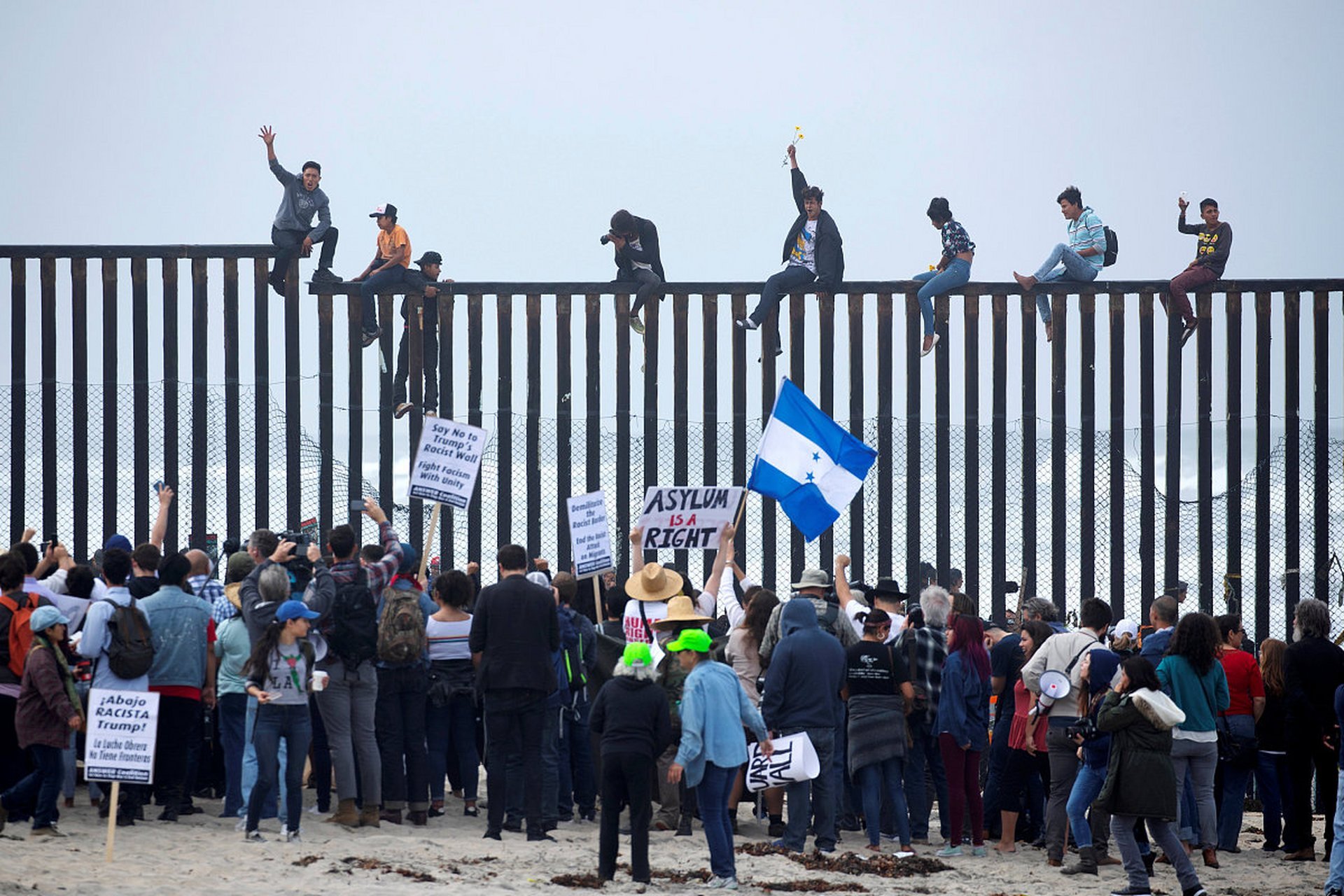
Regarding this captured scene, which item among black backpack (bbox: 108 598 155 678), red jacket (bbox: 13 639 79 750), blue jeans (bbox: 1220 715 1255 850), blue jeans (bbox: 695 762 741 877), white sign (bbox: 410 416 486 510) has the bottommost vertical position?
blue jeans (bbox: 1220 715 1255 850)

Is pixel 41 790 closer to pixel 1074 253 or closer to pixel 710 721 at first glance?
pixel 710 721

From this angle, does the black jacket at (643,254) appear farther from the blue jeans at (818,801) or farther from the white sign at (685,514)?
the blue jeans at (818,801)

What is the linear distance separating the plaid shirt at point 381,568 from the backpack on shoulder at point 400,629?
0.34 ft

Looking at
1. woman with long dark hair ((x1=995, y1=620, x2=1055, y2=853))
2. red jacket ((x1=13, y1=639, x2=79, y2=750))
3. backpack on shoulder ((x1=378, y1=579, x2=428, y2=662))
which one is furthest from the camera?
woman with long dark hair ((x1=995, y1=620, x2=1055, y2=853))

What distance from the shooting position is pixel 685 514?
1115 cm

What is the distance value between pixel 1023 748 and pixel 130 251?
9111 mm

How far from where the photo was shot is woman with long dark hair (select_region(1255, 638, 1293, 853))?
10.3 meters

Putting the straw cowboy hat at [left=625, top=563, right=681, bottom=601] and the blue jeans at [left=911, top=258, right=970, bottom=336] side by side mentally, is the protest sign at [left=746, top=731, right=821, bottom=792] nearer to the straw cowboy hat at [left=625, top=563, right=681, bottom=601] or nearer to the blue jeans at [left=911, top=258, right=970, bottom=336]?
the straw cowboy hat at [left=625, top=563, right=681, bottom=601]

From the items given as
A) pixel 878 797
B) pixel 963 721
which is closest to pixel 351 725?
pixel 878 797

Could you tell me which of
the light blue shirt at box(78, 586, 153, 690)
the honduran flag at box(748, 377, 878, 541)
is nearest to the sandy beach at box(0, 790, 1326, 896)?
the light blue shirt at box(78, 586, 153, 690)

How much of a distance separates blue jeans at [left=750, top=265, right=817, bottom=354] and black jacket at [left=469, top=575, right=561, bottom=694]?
18.0ft

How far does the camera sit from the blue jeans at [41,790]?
350 inches

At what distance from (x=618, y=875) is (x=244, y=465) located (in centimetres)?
773

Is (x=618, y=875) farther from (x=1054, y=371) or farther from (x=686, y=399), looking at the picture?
(x=1054, y=371)
